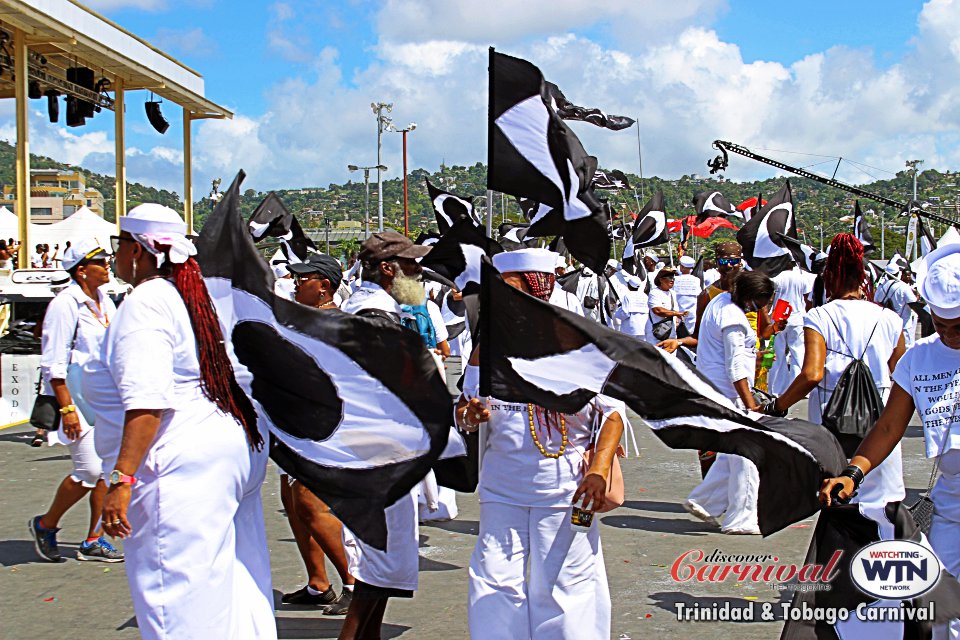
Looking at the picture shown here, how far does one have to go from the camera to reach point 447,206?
945 cm

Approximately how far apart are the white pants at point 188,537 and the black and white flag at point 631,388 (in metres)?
0.99

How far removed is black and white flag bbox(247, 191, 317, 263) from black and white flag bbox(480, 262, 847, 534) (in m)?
7.72

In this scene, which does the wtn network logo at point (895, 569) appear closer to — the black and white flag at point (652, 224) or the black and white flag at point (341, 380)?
the black and white flag at point (341, 380)

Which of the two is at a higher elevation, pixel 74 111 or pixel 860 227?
pixel 74 111

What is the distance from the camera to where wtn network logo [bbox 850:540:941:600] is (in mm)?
3703

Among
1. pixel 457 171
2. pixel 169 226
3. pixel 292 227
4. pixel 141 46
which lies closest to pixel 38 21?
pixel 141 46

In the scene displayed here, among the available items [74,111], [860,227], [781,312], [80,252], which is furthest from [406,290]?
[74,111]

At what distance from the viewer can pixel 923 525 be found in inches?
149

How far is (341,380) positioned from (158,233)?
2.88 feet

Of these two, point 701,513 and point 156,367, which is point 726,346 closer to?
point 701,513

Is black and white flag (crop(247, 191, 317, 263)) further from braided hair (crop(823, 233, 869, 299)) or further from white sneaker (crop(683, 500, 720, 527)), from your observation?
braided hair (crop(823, 233, 869, 299))

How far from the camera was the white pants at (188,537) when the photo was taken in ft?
12.2

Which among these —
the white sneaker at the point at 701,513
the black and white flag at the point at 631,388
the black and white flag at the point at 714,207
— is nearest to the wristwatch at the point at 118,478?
the black and white flag at the point at 631,388

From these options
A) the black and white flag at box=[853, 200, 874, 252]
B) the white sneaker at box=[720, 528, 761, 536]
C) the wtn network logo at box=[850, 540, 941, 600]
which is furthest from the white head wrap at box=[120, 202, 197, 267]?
the black and white flag at box=[853, 200, 874, 252]
